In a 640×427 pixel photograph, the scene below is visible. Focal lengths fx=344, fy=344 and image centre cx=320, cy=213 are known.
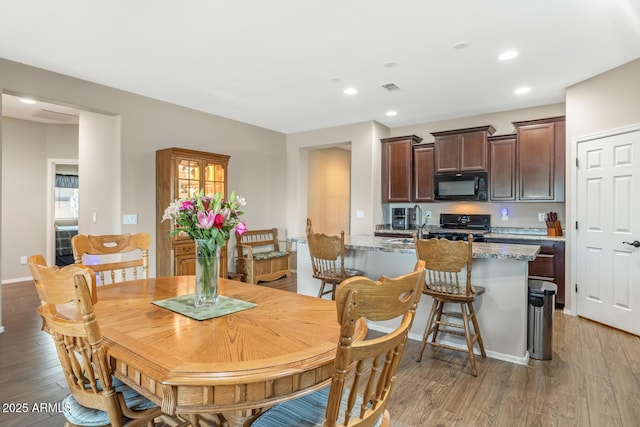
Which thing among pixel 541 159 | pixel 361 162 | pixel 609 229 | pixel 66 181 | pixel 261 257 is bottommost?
pixel 261 257

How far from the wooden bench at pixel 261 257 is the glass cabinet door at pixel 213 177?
0.93 metres

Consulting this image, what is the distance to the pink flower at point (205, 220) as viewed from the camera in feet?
5.22

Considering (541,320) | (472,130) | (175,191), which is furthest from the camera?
(472,130)

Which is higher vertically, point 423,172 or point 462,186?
point 423,172

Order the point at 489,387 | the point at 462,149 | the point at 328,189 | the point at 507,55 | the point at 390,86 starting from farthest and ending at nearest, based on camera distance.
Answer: the point at 328,189 → the point at 462,149 → the point at 390,86 → the point at 507,55 → the point at 489,387

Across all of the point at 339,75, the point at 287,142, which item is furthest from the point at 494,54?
the point at 287,142

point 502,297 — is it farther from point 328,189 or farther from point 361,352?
point 328,189

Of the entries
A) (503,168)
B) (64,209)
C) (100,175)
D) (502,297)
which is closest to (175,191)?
(100,175)

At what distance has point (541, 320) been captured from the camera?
2.76m

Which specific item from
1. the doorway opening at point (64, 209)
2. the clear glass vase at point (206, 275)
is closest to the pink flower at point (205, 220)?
the clear glass vase at point (206, 275)

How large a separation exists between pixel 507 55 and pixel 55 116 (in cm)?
627

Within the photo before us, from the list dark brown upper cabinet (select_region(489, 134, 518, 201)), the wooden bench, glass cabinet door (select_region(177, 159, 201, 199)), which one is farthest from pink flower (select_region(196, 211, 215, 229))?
dark brown upper cabinet (select_region(489, 134, 518, 201))

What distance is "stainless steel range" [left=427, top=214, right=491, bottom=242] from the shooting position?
4871 millimetres

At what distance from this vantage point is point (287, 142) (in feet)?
21.6
